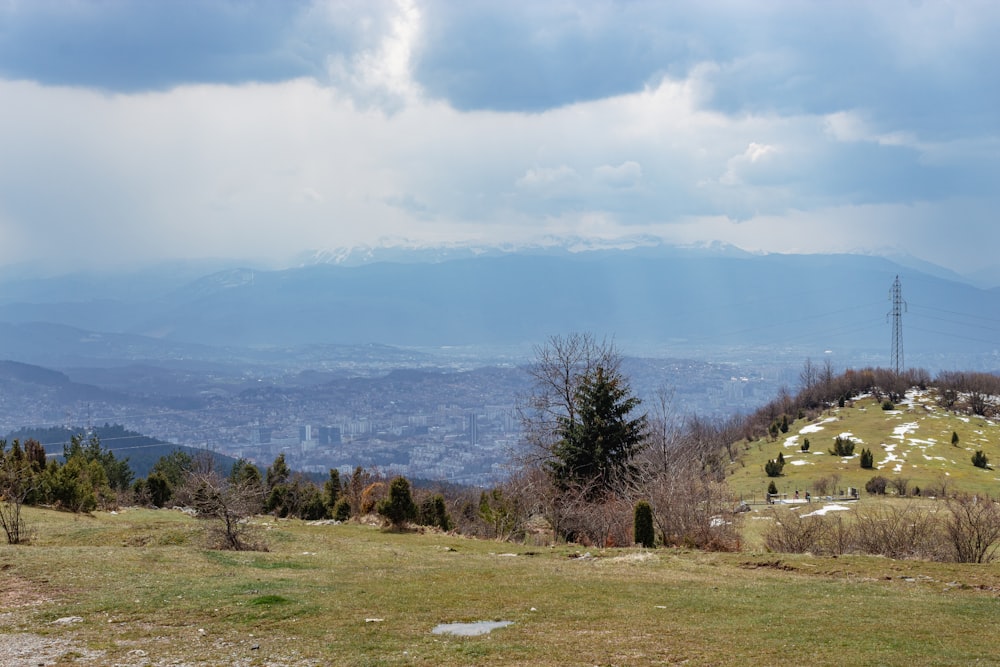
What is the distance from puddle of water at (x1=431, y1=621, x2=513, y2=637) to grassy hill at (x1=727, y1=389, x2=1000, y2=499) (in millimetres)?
44328

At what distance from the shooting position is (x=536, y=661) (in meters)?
10.7

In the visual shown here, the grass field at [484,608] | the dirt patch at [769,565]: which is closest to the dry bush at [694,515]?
the grass field at [484,608]

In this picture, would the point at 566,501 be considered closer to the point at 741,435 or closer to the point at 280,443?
the point at 741,435

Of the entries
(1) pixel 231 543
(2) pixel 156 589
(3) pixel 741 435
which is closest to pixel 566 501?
(1) pixel 231 543

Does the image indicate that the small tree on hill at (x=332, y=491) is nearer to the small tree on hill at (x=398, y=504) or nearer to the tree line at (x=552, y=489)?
the tree line at (x=552, y=489)

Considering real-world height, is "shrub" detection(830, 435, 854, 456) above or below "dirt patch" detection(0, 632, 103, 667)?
above

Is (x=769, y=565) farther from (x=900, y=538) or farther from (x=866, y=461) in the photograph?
(x=866, y=461)

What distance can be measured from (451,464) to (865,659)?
507 feet

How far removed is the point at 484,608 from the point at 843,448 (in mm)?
62326

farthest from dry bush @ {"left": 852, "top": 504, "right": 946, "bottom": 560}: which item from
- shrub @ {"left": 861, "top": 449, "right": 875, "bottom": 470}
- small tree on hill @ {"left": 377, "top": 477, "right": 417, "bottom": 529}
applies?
shrub @ {"left": 861, "top": 449, "right": 875, "bottom": 470}

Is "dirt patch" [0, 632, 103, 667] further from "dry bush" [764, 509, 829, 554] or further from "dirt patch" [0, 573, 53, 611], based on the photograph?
"dry bush" [764, 509, 829, 554]

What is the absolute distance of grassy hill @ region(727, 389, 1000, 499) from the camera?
58.7 metres

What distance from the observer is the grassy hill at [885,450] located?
58.7 meters

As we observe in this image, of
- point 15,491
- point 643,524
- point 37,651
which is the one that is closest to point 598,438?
point 643,524
